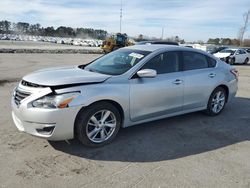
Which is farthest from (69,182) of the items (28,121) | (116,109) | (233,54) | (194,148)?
(233,54)

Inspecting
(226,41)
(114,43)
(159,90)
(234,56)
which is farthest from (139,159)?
(226,41)

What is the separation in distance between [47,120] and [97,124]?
31.1 inches

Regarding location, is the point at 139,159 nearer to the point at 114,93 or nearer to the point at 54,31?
the point at 114,93

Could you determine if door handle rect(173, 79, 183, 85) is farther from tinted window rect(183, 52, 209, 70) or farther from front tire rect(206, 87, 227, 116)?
front tire rect(206, 87, 227, 116)

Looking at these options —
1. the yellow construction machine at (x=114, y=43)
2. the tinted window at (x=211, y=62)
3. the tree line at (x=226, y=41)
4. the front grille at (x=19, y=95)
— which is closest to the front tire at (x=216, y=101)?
the tinted window at (x=211, y=62)

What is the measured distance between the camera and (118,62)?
4.79m

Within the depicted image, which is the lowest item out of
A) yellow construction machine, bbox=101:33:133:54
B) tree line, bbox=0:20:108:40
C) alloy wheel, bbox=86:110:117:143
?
alloy wheel, bbox=86:110:117:143

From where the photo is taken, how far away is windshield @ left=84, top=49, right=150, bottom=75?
4.49 meters

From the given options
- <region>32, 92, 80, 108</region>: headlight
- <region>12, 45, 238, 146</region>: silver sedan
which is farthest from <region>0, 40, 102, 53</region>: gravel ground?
<region>32, 92, 80, 108</region>: headlight

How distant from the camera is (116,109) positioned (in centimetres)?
415

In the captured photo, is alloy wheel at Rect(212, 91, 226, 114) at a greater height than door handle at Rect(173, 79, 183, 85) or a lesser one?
lesser

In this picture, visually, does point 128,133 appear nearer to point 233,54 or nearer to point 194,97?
point 194,97

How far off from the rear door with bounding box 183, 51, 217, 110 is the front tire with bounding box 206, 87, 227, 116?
0.68ft

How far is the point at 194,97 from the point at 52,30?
121777mm
